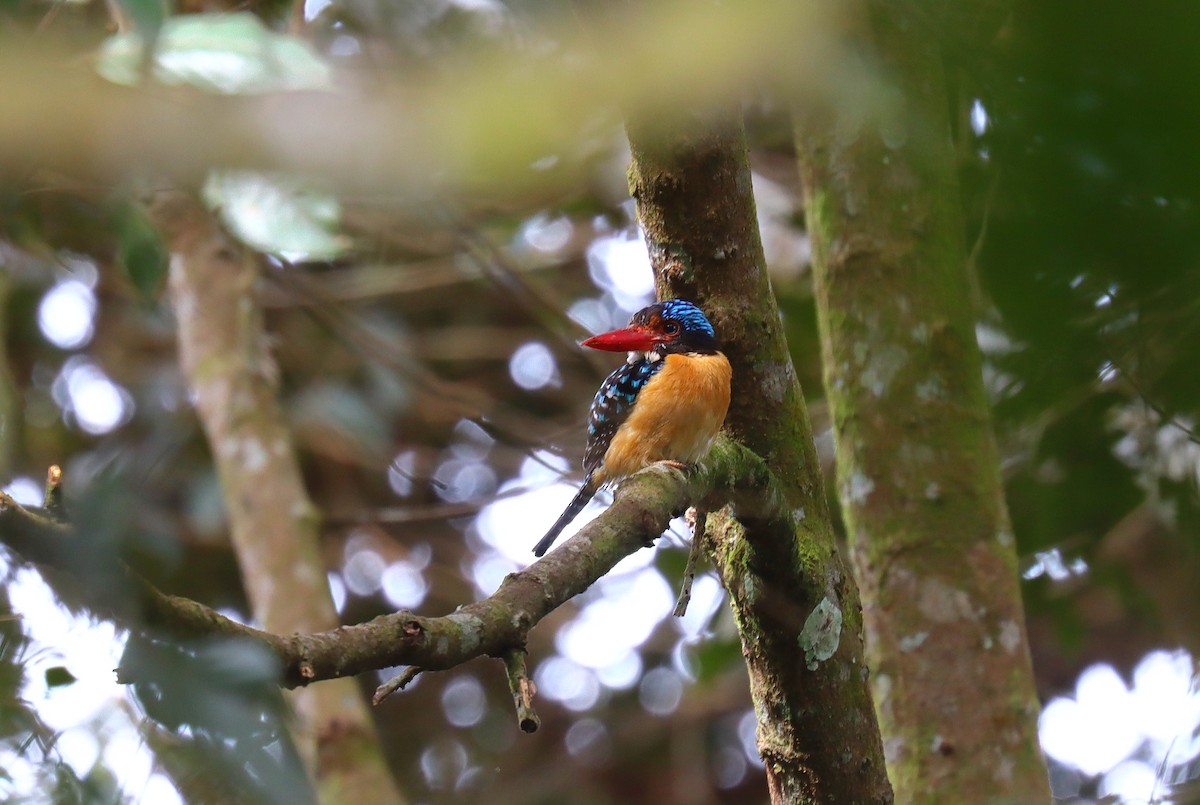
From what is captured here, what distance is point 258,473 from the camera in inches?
179

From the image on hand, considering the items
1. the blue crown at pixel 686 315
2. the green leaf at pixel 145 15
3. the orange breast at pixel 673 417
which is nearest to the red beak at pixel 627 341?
the orange breast at pixel 673 417

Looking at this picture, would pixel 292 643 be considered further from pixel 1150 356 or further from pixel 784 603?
pixel 784 603

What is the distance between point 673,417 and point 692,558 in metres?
1.11

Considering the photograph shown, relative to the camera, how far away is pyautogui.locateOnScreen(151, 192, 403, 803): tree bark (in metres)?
4.12

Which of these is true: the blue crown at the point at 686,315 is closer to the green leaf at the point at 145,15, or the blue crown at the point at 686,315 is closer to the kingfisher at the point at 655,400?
the kingfisher at the point at 655,400

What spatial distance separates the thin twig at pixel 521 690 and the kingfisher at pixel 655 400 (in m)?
1.25

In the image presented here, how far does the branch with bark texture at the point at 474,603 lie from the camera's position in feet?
3.36

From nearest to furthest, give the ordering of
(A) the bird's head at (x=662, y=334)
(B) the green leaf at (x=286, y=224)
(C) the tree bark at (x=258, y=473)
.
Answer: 1. (A) the bird's head at (x=662, y=334)
2. (B) the green leaf at (x=286, y=224)
3. (C) the tree bark at (x=258, y=473)

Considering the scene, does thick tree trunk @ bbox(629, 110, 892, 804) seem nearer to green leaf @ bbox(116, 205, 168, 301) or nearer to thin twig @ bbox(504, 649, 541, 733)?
thin twig @ bbox(504, 649, 541, 733)

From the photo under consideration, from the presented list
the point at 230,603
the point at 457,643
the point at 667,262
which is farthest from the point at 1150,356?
the point at 230,603

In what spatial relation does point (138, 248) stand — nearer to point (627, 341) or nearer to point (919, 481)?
point (627, 341)

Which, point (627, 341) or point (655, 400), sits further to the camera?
point (627, 341)

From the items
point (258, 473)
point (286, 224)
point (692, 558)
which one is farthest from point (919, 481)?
point (258, 473)

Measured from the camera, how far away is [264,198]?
3.09 meters
